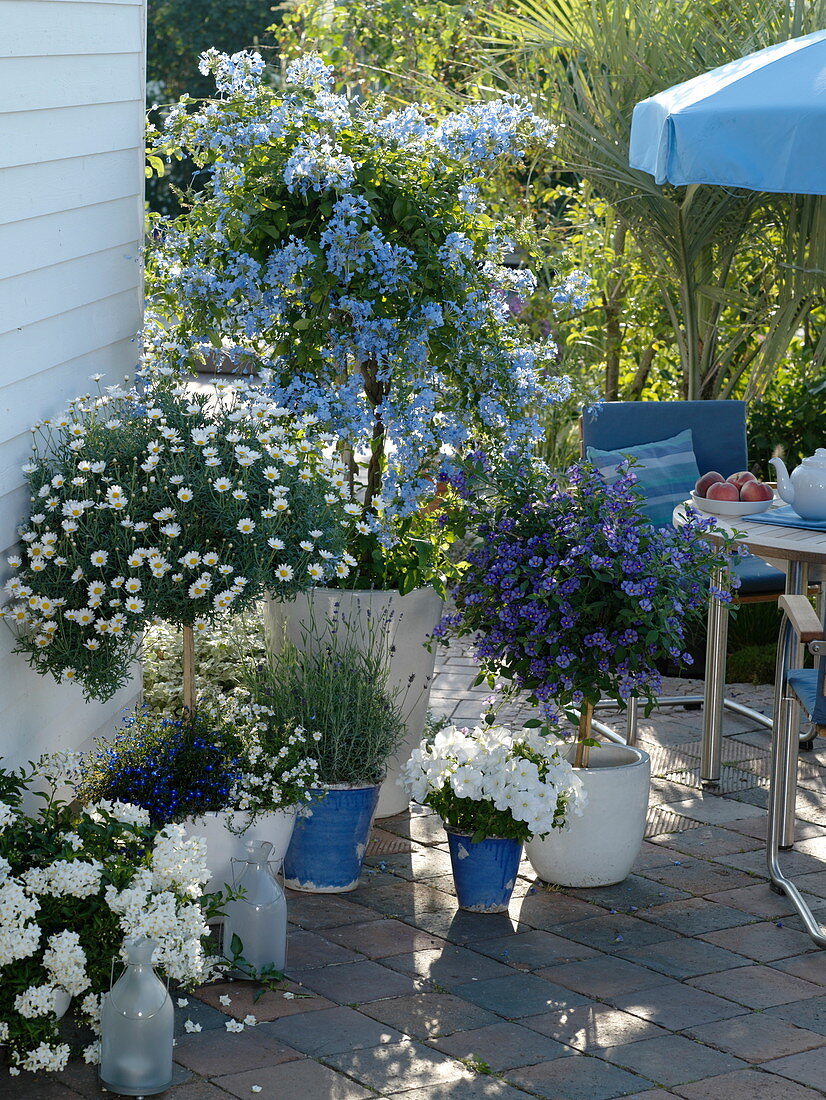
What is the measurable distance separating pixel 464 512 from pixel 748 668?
2.29m

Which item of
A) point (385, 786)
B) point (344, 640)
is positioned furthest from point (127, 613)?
point (385, 786)

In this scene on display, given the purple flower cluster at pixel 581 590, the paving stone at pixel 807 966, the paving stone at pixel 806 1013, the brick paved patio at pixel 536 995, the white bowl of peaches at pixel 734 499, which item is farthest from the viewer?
the white bowl of peaches at pixel 734 499

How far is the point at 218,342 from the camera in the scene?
148 inches

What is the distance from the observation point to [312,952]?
10.3ft

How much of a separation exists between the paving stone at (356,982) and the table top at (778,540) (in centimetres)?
143

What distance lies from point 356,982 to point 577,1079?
589mm

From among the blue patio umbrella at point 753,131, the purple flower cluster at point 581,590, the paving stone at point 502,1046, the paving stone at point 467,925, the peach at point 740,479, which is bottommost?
the paving stone at point 467,925

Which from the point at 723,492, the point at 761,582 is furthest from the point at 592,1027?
the point at 761,582

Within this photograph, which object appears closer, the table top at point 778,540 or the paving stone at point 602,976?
the paving stone at point 602,976

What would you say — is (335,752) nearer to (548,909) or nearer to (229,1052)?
(548,909)

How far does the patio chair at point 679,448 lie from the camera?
4637mm

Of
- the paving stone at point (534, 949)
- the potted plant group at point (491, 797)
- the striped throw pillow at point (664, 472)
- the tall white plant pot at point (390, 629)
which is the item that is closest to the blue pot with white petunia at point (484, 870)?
the potted plant group at point (491, 797)

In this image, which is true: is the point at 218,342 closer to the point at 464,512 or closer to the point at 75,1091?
the point at 464,512

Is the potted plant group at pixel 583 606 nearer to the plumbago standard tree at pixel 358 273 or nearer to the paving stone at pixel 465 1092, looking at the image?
the plumbago standard tree at pixel 358 273
